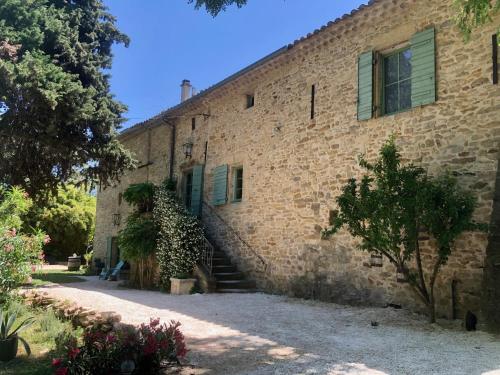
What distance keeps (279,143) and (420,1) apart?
167 inches

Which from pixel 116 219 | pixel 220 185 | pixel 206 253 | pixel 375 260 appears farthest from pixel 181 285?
pixel 116 219

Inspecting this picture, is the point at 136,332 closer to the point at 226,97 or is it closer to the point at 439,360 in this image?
the point at 439,360

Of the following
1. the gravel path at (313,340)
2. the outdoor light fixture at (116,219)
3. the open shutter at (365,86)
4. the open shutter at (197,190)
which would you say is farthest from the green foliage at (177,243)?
the outdoor light fixture at (116,219)

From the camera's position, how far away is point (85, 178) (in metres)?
12.3

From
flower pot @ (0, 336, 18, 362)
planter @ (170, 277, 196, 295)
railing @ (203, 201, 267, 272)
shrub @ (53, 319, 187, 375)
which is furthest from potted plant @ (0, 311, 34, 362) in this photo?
railing @ (203, 201, 267, 272)

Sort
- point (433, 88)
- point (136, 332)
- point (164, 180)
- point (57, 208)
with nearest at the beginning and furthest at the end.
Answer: point (136, 332) < point (433, 88) < point (164, 180) < point (57, 208)

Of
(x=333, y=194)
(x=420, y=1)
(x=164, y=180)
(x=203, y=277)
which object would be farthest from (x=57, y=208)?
(x=420, y=1)

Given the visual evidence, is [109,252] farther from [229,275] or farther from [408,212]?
[408,212]

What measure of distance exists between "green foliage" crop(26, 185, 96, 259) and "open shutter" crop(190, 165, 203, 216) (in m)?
13.5

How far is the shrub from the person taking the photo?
3.44 meters

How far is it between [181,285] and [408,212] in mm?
5785

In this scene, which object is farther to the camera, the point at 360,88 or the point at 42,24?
the point at 42,24

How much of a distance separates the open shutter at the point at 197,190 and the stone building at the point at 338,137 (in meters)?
0.05

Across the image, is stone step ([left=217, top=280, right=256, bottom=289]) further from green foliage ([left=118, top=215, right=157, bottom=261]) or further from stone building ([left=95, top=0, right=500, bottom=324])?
green foliage ([left=118, top=215, right=157, bottom=261])
